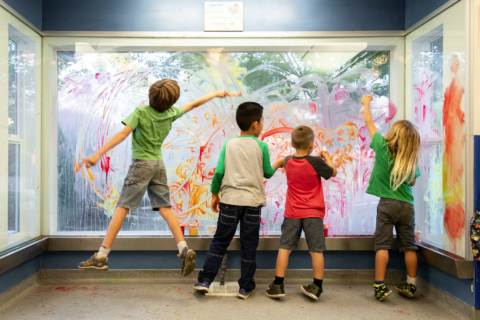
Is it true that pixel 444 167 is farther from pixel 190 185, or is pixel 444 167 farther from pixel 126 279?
pixel 126 279

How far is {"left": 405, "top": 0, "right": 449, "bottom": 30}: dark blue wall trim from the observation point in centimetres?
254

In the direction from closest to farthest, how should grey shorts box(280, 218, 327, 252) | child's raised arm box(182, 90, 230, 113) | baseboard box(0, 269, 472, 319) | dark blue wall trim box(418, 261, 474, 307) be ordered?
dark blue wall trim box(418, 261, 474, 307), grey shorts box(280, 218, 327, 252), child's raised arm box(182, 90, 230, 113), baseboard box(0, 269, 472, 319)

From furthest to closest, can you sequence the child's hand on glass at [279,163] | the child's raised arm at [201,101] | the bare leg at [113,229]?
the child's hand on glass at [279,163], the child's raised arm at [201,101], the bare leg at [113,229]

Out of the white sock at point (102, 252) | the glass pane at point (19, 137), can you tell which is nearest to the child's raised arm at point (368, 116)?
the white sock at point (102, 252)

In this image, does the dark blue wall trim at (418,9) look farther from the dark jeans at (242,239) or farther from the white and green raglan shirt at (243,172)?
the dark jeans at (242,239)

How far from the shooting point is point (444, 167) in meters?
2.40

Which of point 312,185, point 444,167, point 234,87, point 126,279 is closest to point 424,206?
point 444,167

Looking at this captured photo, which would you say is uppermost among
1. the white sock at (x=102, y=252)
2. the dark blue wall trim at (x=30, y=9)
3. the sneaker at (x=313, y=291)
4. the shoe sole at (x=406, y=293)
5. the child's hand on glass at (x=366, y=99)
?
the dark blue wall trim at (x=30, y=9)

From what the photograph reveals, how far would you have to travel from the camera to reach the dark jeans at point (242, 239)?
94.3 inches

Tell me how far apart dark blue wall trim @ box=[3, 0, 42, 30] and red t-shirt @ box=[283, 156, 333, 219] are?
86.0 inches

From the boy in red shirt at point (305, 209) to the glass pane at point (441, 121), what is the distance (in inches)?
29.9

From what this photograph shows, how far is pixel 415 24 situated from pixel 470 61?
705 millimetres

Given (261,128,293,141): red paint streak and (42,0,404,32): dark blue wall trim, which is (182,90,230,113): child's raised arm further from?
(42,0,404,32): dark blue wall trim

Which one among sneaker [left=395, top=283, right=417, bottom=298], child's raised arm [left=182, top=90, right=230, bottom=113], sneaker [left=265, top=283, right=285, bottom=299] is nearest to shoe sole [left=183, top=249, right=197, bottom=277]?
sneaker [left=265, top=283, right=285, bottom=299]
